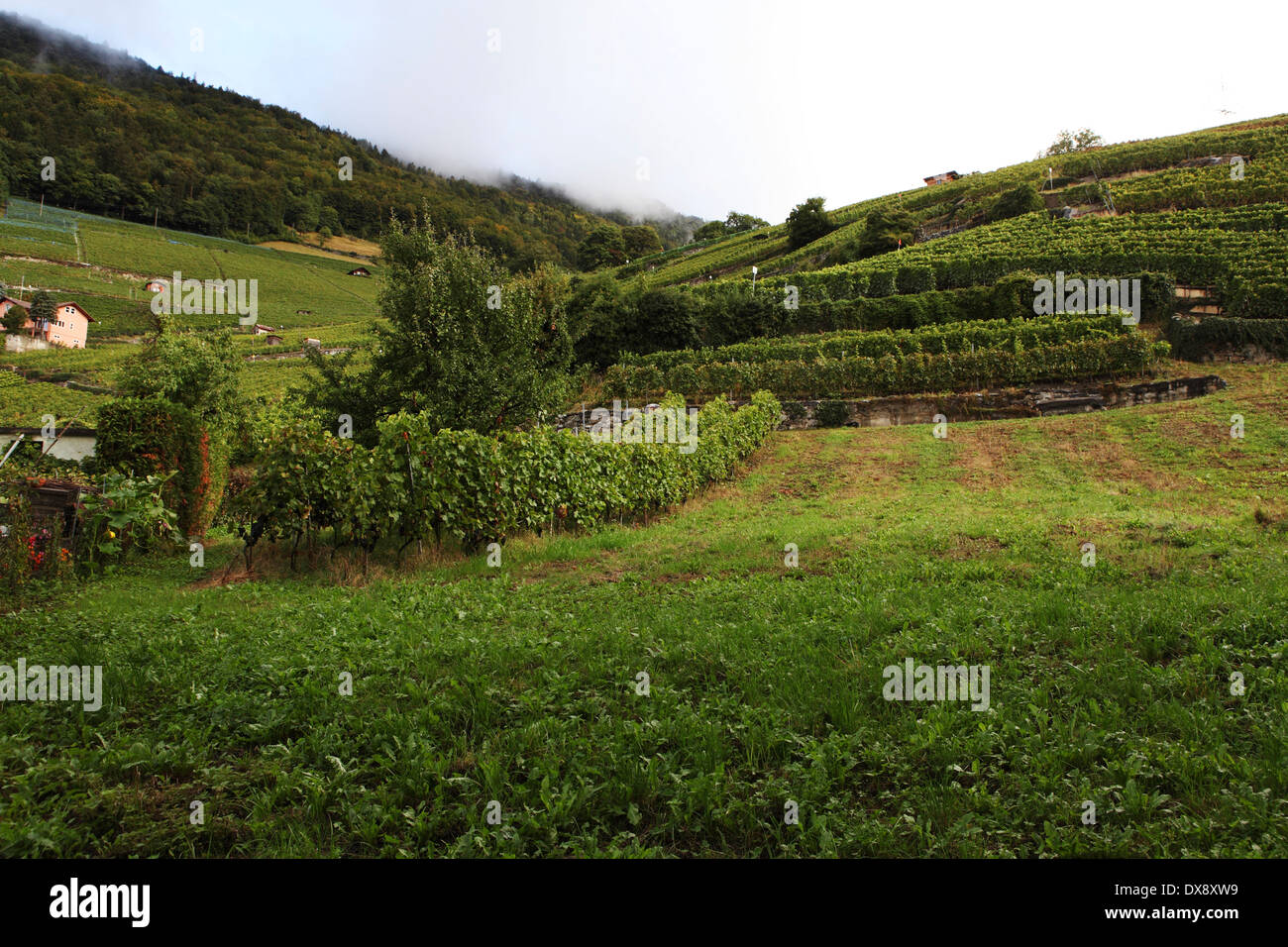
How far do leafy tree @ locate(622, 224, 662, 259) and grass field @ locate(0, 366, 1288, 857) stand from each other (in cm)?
9918

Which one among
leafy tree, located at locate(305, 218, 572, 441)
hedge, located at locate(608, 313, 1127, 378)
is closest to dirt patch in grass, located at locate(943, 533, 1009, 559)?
leafy tree, located at locate(305, 218, 572, 441)

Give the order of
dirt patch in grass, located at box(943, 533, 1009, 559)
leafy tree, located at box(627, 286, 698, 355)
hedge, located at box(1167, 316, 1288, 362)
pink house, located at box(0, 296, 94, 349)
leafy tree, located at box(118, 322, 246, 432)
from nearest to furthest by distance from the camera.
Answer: dirt patch in grass, located at box(943, 533, 1009, 559)
leafy tree, located at box(118, 322, 246, 432)
hedge, located at box(1167, 316, 1288, 362)
leafy tree, located at box(627, 286, 698, 355)
pink house, located at box(0, 296, 94, 349)

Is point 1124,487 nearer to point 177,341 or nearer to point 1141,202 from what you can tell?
point 177,341

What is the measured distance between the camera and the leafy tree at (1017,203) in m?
55.3

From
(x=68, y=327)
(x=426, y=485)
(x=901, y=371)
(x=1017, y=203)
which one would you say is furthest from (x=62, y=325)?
(x=1017, y=203)

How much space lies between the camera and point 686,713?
174 inches

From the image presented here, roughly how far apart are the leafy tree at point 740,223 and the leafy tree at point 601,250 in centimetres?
2623

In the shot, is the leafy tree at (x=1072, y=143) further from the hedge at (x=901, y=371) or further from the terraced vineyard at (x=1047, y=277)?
the hedge at (x=901, y=371)

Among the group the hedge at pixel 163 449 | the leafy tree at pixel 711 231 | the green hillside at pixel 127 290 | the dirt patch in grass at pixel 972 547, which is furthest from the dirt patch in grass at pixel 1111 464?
the leafy tree at pixel 711 231

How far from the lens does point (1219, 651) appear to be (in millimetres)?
4980

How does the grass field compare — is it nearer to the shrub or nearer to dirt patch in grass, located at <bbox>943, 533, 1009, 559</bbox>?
dirt patch in grass, located at <bbox>943, 533, 1009, 559</bbox>

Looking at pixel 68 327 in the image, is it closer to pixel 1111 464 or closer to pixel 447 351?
pixel 447 351

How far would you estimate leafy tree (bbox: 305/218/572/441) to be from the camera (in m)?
19.0
